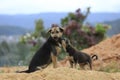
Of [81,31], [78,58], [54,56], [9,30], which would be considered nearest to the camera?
[54,56]

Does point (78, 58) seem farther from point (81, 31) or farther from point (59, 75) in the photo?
point (81, 31)

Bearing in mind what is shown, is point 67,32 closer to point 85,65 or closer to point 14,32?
point 85,65

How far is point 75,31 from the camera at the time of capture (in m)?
26.0

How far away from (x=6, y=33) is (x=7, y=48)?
65.7 metres

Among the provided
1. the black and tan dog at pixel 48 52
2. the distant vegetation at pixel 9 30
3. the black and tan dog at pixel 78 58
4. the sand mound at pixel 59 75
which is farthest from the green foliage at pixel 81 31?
the distant vegetation at pixel 9 30

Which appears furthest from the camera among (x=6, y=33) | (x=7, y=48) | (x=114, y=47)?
(x=6, y=33)

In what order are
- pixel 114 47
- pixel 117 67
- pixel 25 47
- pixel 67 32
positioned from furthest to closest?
pixel 25 47
pixel 67 32
pixel 114 47
pixel 117 67

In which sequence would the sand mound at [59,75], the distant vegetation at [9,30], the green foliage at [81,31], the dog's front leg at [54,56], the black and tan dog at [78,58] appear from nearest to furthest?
the sand mound at [59,75] < the dog's front leg at [54,56] < the black and tan dog at [78,58] < the green foliage at [81,31] < the distant vegetation at [9,30]

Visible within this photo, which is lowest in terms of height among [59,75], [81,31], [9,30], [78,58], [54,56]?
[9,30]

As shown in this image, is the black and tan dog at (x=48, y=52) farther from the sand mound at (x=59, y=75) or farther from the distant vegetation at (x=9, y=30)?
the distant vegetation at (x=9, y=30)

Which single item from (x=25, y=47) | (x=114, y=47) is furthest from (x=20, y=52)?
(x=114, y=47)

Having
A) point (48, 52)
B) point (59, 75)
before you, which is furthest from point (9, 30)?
point (59, 75)

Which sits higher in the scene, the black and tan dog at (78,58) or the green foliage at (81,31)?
the black and tan dog at (78,58)

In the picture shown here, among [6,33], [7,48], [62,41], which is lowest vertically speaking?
[6,33]
